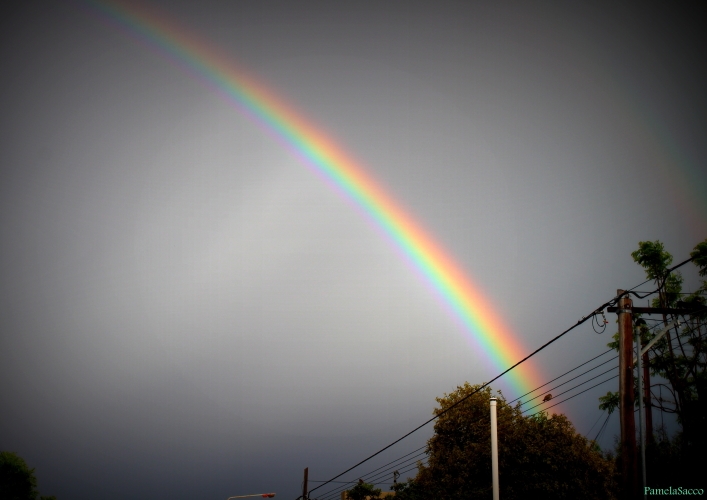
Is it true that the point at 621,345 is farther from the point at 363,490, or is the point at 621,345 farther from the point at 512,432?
the point at 363,490

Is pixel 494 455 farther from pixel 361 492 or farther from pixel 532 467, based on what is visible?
pixel 361 492

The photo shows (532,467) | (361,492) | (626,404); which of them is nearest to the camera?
(626,404)

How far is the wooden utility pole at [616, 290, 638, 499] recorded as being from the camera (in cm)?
1334

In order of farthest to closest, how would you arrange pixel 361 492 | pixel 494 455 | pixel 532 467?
pixel 361 492, pixel 532 467, pixel 494 455

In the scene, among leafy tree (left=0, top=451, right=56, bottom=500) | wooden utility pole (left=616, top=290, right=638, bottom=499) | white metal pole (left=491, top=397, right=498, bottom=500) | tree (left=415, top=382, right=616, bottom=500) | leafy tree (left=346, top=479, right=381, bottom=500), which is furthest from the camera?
leafy tree (left=346, top=479, right=381, bottom=500)

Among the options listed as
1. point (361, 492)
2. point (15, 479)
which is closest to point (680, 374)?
point (361, 492)

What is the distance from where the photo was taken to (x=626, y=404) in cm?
1380

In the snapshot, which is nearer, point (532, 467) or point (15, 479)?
point (532, 467)

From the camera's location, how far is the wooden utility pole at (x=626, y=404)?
13344 mm

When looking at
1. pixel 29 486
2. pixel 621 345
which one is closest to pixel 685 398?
pixel 621 345

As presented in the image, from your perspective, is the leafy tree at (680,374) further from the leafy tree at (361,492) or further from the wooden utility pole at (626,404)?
the leafy tree at (361,492)

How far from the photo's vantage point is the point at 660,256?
127 ft

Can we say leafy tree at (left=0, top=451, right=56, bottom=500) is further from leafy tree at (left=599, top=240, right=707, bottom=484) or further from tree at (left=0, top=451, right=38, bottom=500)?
leafy tree at (left=599, top=240, right=707, bottom=484)

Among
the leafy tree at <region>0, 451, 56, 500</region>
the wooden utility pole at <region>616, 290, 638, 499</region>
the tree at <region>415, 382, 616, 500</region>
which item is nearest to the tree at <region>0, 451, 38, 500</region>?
the leafy tree at <region>0, 451, 56, 500</region>
